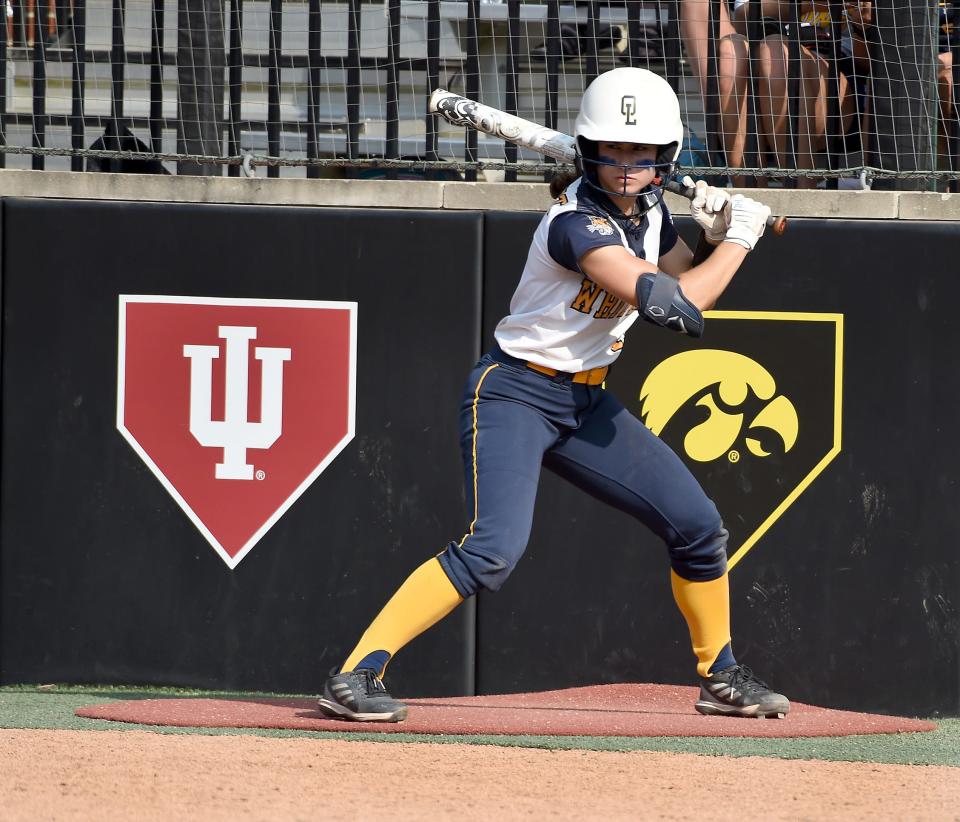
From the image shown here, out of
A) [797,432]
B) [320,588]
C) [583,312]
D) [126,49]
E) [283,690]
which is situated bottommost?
[283,690]

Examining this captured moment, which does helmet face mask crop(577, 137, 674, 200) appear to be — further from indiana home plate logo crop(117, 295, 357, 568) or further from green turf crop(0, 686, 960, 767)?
green turf crop(0, 686, 960, 767)

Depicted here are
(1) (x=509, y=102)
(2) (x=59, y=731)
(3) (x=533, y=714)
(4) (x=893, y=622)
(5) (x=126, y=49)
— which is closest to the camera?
(2) (x=59, y=731)

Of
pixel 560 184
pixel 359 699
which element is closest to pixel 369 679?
pixel 359 699

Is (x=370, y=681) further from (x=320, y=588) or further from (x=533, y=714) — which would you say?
(x=320, y=588)

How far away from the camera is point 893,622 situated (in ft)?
15.1

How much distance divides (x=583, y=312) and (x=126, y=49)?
8.75ft

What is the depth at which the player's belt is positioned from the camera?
3.85 metres

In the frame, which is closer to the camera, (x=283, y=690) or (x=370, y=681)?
(x=370, y=681)

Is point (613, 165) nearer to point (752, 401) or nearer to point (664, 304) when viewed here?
point (664, 304)

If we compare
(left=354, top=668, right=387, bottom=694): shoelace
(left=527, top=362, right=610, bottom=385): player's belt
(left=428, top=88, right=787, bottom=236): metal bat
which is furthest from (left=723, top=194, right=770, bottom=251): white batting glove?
(left=354, top=668, right=387, bottom=694): shoelace

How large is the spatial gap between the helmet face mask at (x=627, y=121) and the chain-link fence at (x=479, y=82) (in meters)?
1.07

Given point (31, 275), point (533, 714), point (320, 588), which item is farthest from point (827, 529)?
point (31, 275)

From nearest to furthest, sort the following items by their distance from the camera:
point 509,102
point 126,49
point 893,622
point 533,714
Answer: point 533,714, point 893,622, point 509,102, point 126,49

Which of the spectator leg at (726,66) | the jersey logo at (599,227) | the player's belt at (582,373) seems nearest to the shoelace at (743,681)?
the player's belt at (582,373)
